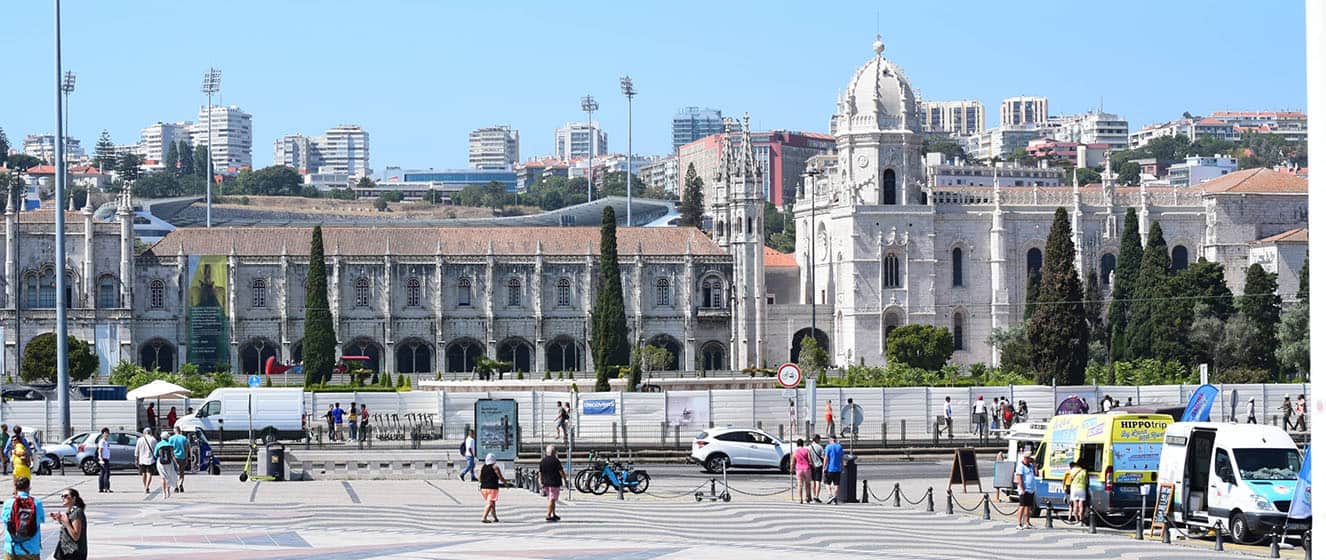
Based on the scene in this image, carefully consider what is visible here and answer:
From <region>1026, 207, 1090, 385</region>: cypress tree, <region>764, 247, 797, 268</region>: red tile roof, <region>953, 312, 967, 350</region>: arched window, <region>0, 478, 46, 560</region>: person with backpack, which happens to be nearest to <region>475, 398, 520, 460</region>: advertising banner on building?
<region>0, 478, 46, 560</region>: person with backpack

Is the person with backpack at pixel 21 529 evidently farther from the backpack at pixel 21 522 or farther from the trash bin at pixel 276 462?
the trash bin at pixel 276 462

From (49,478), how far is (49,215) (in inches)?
2272

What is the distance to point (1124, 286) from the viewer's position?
85500 mm

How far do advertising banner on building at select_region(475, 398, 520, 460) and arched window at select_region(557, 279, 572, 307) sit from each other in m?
57.9

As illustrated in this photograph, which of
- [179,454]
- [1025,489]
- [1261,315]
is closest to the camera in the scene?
[1025,489]

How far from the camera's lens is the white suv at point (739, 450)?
41.4 metres

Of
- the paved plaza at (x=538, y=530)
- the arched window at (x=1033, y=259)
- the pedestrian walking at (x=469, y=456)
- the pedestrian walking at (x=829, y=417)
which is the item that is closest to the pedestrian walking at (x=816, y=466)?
the paved plaza at (x=538, y=530)

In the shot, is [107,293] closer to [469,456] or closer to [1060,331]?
[1060,331]

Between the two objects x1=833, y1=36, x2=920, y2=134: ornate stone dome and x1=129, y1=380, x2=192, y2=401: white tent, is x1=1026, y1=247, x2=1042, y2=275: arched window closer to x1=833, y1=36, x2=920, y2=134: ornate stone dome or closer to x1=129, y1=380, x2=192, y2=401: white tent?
x1=833, y1=36, x2=920, y2=134: ornate stone dome

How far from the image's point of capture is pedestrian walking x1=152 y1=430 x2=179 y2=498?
3362cm

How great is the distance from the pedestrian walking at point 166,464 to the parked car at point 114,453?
622cm

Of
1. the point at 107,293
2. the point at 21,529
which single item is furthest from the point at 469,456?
the point at 107,293

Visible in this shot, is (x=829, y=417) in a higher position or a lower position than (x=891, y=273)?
lower

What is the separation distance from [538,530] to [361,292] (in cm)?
6860
